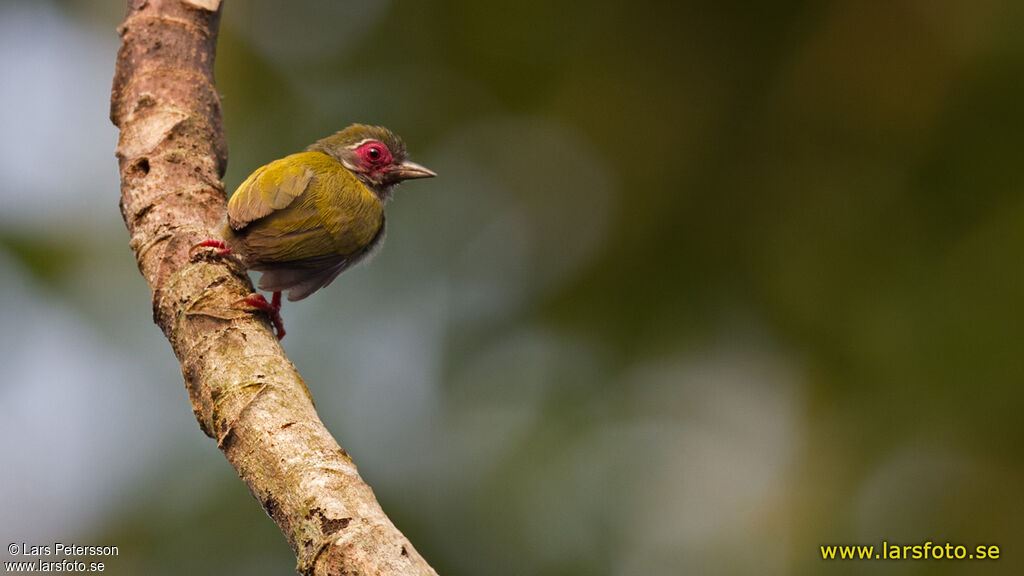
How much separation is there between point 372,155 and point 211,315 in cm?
221

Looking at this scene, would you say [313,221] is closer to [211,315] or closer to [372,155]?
[211,315]

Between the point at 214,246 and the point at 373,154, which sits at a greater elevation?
the point at 373,154

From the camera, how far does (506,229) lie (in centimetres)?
805

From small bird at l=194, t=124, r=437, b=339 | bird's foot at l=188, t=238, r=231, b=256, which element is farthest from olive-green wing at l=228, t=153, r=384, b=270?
bird's foot at l=188, t=238, r=231, b=256

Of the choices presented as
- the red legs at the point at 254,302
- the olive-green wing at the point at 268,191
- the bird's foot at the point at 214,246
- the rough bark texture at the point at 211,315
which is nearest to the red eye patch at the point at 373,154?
the olive-green wing at the point at 268,191

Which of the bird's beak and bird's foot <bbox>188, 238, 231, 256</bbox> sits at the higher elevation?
the bird's beak

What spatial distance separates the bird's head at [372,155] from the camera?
487 cm

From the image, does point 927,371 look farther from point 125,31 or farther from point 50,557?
point 50,557

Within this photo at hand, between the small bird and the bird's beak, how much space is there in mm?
598

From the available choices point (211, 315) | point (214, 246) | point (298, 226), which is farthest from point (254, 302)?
point (298, 226)

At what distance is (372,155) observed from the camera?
4.90 metres

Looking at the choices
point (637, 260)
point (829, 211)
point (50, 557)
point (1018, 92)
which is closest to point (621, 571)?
point (637, 260)

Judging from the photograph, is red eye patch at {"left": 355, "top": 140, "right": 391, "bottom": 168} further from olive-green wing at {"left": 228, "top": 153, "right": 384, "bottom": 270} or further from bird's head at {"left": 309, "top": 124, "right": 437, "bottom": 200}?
olive-green wing at {"left": 228, "top": 153, "right": 384, "bottom": 270}

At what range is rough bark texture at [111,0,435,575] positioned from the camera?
2.13 metres
